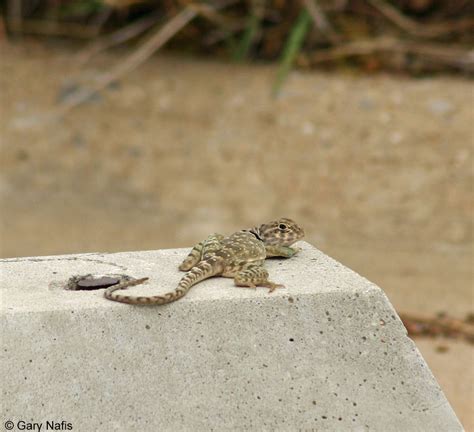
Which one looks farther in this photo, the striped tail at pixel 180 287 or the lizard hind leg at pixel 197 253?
the lizard hind leg at pixel 197 253

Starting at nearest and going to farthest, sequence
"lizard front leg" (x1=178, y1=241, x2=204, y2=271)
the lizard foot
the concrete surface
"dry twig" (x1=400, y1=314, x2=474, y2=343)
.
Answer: the concrete surface → the lizard foot → "lizard front leg" (x1=178, y1=241, x2=204, y2=271) → "dry twig" (x1=400, y1=314, x2=474, y2=343)

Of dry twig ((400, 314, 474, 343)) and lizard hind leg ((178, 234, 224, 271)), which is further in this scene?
dry twig ((400, 314, 474, 343))

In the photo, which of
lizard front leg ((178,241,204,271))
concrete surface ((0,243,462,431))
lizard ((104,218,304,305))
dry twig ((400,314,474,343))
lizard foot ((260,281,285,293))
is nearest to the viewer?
concrete surface ((0,243,462,431))

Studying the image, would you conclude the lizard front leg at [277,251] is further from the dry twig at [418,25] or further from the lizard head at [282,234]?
the dry twig at [418,25]

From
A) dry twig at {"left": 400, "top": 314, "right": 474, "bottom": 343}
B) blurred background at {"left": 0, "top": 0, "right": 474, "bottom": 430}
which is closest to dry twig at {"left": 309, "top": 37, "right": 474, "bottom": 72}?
blurred background at {"left": 0, "top": 0, "right": 474, "bottom": 430}

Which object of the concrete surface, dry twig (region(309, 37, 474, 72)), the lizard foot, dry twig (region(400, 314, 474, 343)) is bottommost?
dry twig (region(400, 314, 474, 343))

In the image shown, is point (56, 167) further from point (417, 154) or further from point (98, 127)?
point (417, 154)

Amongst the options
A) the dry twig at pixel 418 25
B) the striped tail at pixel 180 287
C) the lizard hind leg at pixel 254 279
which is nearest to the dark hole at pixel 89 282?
the striped tail at pixel 180 287

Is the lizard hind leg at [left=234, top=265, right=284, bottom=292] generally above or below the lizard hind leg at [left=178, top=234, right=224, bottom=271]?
above

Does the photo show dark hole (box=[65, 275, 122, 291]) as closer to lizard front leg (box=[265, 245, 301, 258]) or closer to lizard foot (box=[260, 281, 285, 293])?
lizard foot (box=[260, 281, 285, 293])
